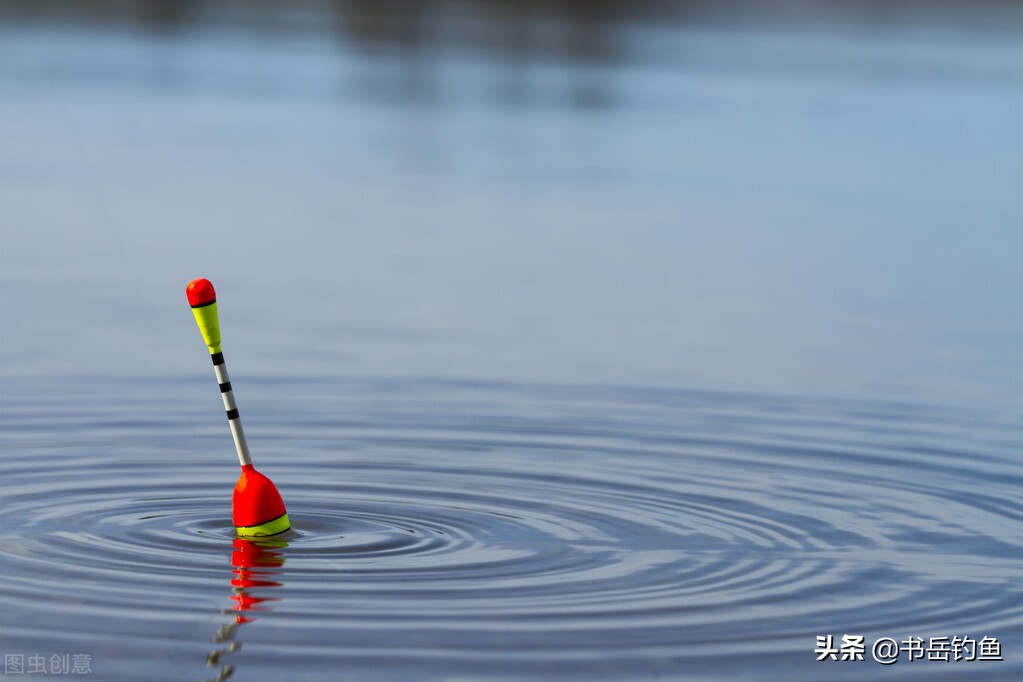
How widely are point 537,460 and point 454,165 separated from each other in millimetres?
14280

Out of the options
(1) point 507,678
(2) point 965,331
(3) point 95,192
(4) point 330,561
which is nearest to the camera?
(1) point 507,678

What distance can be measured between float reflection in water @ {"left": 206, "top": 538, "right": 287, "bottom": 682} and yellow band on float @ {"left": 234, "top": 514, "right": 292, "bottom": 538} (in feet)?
0.10

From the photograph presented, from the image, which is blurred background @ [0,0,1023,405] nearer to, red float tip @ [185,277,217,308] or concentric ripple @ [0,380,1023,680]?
concentric ripple @ [0,380,1023,680]

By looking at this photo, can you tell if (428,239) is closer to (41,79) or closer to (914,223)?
(914,223)

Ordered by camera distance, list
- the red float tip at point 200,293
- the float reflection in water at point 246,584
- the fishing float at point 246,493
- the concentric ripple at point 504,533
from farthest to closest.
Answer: the fishing float at point 246,493
the red float tip at point 200,293
the concentric ripple at point 504,533
the float reflection in water at point 246,584

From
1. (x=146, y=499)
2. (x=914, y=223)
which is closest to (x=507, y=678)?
(x=146, y=499)

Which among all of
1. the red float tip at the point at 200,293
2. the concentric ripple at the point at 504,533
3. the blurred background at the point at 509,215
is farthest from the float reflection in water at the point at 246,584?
the blurred background at the point at 509,215

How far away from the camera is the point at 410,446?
390 inches

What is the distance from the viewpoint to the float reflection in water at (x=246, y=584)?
6.48m

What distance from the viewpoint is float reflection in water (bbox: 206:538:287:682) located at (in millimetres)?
6480

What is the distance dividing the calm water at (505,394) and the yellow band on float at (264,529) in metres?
0.08

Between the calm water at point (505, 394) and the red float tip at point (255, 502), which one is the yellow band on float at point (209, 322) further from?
the calm water at point (505, 394)

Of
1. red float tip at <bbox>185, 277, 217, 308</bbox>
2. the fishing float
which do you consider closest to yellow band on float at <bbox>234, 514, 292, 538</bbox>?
the fishing float

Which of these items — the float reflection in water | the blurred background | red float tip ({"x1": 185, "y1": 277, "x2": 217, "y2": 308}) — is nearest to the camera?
the float reflection in water
